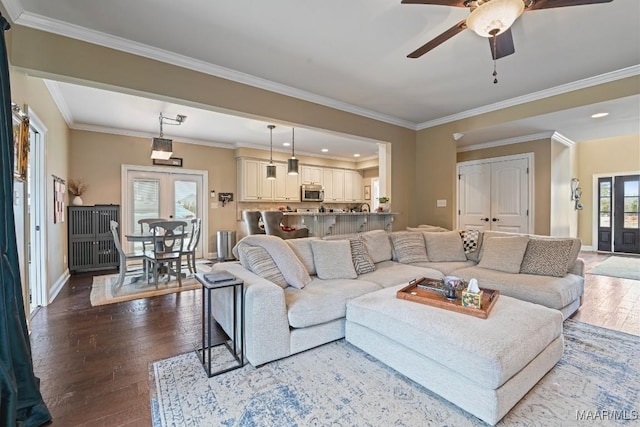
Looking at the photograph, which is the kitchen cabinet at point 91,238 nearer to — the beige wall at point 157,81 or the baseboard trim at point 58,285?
the baseboard trim at point 58,285

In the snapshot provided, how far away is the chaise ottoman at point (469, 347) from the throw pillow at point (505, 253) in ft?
4.21

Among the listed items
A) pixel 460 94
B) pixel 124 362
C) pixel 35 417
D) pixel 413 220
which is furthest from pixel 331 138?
pixel 35 417

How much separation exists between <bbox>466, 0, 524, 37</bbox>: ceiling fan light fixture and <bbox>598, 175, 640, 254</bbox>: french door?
831 cm

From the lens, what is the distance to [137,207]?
6.05 meters

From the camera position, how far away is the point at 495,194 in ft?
20.4

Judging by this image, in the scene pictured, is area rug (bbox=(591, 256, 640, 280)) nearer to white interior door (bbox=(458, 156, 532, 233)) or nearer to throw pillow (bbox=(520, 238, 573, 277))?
white interior door (bbox=(458, 156, 532, 233))

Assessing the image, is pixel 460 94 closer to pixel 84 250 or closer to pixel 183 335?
pixel 183 335

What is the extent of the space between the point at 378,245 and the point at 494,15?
2546 mm

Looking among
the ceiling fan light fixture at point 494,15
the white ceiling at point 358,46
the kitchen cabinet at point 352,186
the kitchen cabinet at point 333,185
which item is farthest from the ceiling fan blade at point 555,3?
the kitchen cabinet at point 352,186

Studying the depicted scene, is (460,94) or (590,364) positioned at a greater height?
(460,94)

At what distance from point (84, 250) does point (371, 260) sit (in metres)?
4.92

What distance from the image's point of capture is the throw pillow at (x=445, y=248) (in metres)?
3.97

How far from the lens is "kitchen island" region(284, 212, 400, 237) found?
4805 mm

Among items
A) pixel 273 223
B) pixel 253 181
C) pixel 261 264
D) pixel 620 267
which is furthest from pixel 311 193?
pixel 620 267
